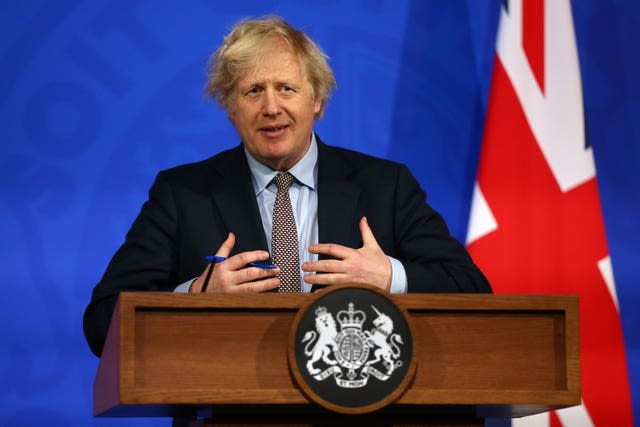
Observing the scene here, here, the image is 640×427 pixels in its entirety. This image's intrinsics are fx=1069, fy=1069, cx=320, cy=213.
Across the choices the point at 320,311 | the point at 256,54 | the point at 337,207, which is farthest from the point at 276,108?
the point at 320,311

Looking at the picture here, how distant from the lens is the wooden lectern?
152 centimetres

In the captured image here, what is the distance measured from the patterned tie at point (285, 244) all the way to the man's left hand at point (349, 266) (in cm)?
37

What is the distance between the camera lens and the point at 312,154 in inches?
97.7

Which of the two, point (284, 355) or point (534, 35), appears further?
point (534, 35)

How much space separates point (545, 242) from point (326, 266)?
1467 millimetres

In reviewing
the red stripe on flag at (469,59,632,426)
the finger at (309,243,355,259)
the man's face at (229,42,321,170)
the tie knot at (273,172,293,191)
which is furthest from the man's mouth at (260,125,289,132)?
the red stripe on flag at (469,59,632,426)

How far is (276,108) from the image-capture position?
238 cm

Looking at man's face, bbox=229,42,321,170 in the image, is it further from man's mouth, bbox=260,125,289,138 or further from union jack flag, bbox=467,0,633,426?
union jack flag, bbox=467,0,633,426

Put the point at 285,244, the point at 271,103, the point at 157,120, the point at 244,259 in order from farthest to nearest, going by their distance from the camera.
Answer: the point at 157,120 → the point at 271,103 → the point at 285,244 → the point at 244,259

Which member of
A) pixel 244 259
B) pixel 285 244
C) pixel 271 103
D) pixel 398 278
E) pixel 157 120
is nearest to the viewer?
pixel 244 259

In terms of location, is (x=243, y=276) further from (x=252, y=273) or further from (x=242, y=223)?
(x=242, y=223)

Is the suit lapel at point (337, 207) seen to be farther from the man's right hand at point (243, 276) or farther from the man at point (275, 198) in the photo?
the man's right hand at point (243, 276)

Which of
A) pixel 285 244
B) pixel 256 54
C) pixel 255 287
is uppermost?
pixel 256 54

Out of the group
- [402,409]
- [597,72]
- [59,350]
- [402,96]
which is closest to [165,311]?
[402,409]
